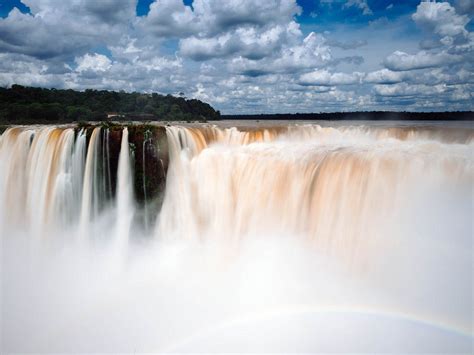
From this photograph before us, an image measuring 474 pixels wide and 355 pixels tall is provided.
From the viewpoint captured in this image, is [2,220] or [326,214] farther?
[2,220]

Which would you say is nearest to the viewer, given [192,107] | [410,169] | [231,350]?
[231,350]

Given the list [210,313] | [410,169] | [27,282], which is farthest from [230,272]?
[27,282]

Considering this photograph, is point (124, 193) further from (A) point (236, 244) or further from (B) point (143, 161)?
(A) point (236, 244)

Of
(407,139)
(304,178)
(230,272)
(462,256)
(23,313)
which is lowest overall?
(23,313)

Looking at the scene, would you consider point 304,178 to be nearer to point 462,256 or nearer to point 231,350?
point 462,256

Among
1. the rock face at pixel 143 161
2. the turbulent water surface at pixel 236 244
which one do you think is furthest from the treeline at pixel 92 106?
the rock face at pixel 143 161

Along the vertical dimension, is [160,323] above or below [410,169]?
below

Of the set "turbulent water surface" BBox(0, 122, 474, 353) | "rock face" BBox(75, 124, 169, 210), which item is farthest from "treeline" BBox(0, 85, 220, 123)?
"rock face" BBox(75, 124, 169, 210)
